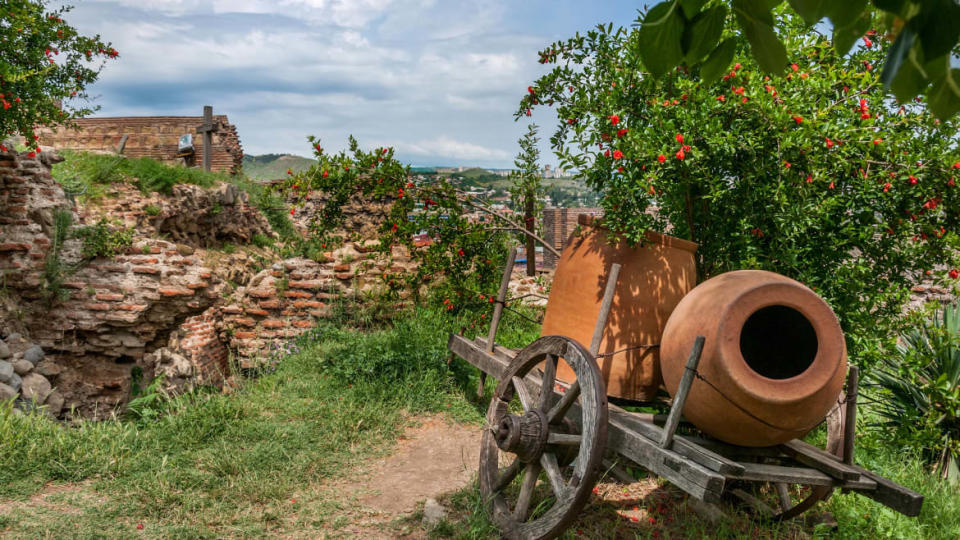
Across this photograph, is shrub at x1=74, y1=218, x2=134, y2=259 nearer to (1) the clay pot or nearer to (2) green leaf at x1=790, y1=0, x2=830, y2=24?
(1) the clay pot

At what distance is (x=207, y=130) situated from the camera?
14156mm

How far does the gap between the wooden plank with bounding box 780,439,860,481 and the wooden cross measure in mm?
14275

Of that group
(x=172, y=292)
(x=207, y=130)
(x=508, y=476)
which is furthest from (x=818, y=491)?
(x=207, y=130)

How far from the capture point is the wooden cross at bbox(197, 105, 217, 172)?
46.3 ft

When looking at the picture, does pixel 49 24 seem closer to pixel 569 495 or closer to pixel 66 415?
pixel 66 415

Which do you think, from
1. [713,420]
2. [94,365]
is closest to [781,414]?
[713,420]

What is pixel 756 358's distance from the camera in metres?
3.12

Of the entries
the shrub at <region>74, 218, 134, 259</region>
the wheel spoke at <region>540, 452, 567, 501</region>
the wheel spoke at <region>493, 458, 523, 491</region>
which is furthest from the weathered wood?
the shrub at <region>74, 218, 134, 259</region>

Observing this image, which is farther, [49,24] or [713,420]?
[49,24]

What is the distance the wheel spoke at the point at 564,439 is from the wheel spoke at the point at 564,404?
91 millimetres

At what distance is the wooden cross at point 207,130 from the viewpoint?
1411 centimetres

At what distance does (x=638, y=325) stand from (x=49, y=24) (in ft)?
22.3

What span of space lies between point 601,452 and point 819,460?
1.01 meters

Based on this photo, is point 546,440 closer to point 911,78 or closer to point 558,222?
point 911,78
